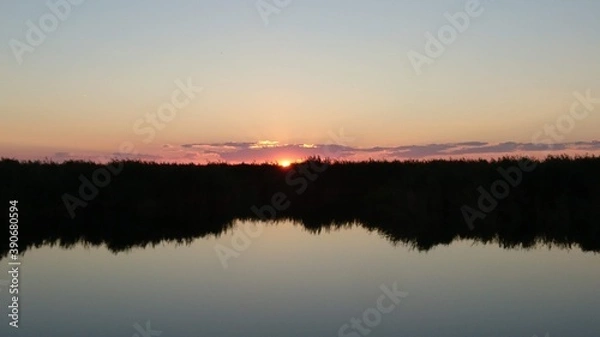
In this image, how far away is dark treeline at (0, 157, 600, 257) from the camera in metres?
15.5

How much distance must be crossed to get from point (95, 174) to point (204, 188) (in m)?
3.66

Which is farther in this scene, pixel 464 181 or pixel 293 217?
pixel 293 217

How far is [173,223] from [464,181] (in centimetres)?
855

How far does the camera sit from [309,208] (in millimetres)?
25125

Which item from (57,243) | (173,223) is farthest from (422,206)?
(57,243)

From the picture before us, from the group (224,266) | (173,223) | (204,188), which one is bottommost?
(224,266)

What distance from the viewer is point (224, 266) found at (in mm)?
11375

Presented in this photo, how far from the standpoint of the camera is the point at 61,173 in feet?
67.9

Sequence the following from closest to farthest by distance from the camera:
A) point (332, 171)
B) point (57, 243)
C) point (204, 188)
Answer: point (57, 243)
point (204, 188)
point (332, 171)

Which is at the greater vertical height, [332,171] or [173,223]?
[332,171]

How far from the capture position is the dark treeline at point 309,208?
50.7 ft

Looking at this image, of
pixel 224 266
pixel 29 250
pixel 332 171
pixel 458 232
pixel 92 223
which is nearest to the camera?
pixel 224 266

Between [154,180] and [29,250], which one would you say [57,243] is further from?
[154,180]

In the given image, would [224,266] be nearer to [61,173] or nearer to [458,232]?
[458,232]
